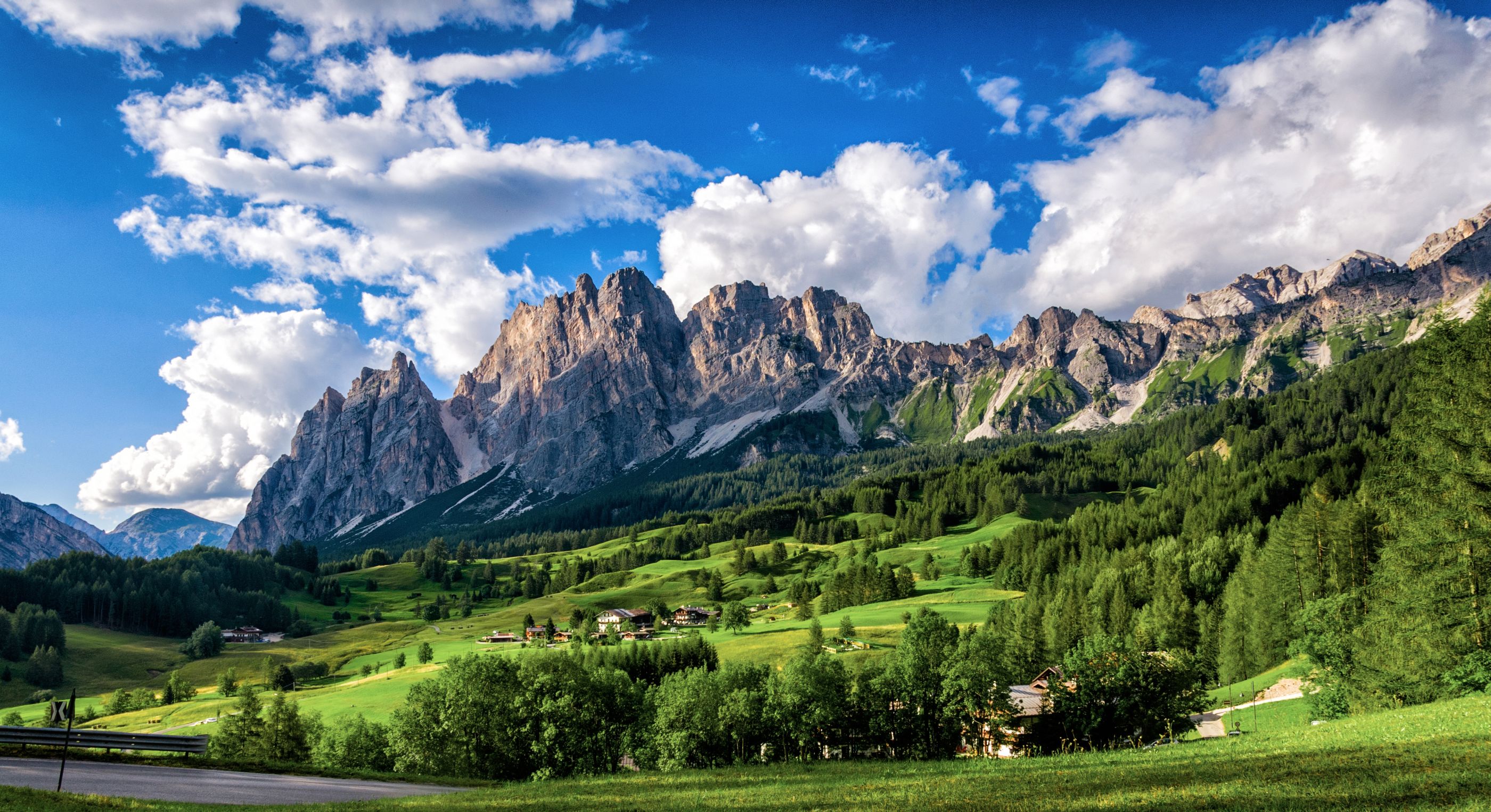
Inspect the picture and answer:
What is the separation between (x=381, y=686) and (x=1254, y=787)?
114322mm

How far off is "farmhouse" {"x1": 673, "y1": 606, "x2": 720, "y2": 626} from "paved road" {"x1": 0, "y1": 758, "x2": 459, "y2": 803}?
126 m

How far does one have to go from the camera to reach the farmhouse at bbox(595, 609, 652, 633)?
153 m

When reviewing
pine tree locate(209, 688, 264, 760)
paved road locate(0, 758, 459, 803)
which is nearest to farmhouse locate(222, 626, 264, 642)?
pine tree locate(209, 688, 264, 760)

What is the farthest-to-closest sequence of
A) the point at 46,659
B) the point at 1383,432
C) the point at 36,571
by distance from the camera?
1. the point at 36,571
2. the point at 1383,432
3. the point at 46,659

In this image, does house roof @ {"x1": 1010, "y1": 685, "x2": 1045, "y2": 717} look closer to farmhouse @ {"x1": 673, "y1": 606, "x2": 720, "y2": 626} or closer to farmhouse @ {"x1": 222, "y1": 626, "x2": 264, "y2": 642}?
farmhouse @ {"x1": 673, "y1": 606, "x2": 720, "y2": 626}

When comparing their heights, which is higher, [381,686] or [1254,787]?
[1254,787]

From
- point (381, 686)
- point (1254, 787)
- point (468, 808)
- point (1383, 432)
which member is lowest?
point (381, 686)

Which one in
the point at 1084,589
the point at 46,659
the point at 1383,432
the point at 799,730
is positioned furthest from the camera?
the point at 1383,432

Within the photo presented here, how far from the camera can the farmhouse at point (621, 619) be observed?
153m

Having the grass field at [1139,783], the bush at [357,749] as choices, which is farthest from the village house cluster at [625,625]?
the grass field at [1139,783]

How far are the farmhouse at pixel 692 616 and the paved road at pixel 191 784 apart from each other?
12606cm

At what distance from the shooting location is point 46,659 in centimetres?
14162

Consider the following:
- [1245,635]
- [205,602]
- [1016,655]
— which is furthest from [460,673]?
[205,602]

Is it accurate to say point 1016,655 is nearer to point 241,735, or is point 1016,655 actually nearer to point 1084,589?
point 1084,589
